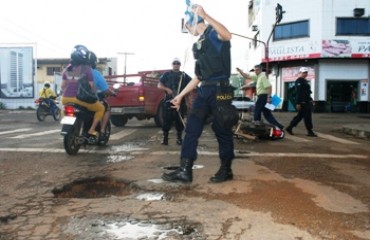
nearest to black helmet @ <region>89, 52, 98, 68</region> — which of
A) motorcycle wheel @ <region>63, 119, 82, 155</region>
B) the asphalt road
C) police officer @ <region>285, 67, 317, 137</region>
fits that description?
motorcycle wheel @ <region>63, 119, 82, 155</region>

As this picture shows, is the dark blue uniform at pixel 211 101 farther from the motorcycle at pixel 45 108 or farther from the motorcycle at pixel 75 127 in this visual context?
the motorcycle at pixel 45 108

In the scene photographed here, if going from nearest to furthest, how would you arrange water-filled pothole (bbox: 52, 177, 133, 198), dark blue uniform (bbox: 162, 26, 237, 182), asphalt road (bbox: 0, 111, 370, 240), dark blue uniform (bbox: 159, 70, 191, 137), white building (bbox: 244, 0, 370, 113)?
asphalt road (bbox: 0, 111, 370, 240), water-filled pothole (bbox: 52, 177, 133, 198), dark blue uniform (bbox: 162, 26, 237, 182), dark blue uniform (bbox: 159, 70, 191, 137), white building (bbox: 244, 0, 370, 113)

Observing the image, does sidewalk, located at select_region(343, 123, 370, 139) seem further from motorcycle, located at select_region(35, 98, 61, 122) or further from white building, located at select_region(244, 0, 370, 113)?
white building, located at select_region(244, 0, 370, 113)

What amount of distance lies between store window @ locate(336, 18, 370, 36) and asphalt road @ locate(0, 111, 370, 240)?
2486cm

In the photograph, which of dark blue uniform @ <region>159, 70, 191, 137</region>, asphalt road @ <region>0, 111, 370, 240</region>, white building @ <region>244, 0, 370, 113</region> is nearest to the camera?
asphalt road @ <region>0, 111, 370, 240</region>

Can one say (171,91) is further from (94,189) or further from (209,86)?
(94,189)

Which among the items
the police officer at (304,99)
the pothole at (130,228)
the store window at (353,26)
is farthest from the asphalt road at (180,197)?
the store window at (353,26)

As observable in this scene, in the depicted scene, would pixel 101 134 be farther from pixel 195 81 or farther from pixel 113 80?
pixel 113 80

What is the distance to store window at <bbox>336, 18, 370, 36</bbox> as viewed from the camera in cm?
2947

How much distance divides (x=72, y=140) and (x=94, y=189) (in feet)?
8.40

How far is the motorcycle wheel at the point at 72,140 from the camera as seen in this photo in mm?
6898

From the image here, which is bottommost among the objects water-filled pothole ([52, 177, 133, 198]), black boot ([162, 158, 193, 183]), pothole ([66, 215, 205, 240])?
pothole ([66, 215, 205, 240])

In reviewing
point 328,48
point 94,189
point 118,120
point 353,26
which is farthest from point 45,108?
point 353,26

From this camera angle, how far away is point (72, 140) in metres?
7.00
